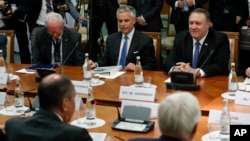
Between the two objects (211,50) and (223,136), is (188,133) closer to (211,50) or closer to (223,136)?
(223,136)

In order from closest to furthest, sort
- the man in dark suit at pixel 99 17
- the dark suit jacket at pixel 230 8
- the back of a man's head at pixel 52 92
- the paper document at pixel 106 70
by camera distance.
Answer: the back of a man's head at pixel 52 92, the paper document at pixel 106 70, the dark suit jacket at pixel 230 8, the man in dark suit at pixel 99 17

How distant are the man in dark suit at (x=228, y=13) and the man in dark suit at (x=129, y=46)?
1.45 m

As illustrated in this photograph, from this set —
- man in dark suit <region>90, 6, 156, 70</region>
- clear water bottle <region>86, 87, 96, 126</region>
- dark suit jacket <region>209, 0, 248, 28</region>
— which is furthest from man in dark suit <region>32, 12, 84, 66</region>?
clear water bottle <region>86, 87, 96, 126</region>

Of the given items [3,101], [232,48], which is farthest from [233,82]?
[3,101]

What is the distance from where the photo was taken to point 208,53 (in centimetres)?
473

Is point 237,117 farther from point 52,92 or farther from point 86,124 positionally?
point 52,92

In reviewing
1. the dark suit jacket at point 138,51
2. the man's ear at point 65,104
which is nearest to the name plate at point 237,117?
the man's ear at point 65,104

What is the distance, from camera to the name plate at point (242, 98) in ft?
11.5

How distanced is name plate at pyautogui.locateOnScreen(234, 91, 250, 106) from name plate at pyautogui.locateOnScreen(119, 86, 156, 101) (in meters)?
0.59

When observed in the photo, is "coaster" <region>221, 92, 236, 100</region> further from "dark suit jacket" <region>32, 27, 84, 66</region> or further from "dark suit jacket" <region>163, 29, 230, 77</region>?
"dark suit jacket" <region>32, 27, 84, 66</region>

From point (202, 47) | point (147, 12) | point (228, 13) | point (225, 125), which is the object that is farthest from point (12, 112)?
point (228, 13)

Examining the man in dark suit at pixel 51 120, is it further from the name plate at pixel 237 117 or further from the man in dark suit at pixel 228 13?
the man in dark suit at pixel 228 13

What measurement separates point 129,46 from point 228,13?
1657 millimetres

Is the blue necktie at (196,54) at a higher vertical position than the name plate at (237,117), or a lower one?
higher
